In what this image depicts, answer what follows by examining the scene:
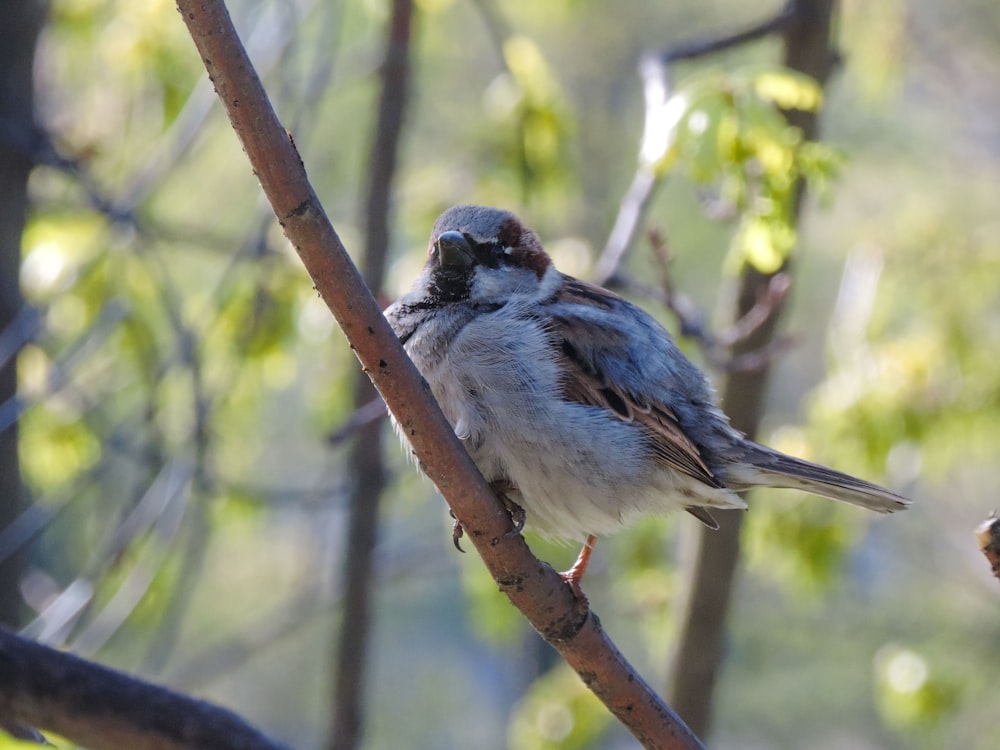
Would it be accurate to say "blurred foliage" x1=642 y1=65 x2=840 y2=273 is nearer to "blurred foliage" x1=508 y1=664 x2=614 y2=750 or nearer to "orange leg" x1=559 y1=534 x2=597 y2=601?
"orange leg" x1=559 y1=534 x2=597 y2=601

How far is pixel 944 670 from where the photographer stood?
161 inches

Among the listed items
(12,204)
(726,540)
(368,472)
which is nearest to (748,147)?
(726,540)

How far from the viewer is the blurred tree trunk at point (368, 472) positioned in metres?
3.71

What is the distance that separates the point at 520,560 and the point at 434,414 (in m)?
0.40

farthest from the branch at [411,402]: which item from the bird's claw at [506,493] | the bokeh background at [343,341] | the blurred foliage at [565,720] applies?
the blurred foliage at [565,720]

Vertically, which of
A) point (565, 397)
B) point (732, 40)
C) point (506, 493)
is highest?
point (732, 40)

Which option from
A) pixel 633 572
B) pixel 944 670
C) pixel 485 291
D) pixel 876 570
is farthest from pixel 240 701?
pixel 485 291

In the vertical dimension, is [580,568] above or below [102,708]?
above

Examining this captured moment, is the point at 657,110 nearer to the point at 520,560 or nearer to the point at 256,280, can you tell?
the point at 520,560

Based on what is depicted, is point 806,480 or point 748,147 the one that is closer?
point 806,480

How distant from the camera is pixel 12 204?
12.9ft

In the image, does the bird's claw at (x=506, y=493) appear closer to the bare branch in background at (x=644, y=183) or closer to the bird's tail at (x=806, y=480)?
the bird's tail at (x=806, y=480)

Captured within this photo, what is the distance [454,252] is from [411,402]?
3.19 ft

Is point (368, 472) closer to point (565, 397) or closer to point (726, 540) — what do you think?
point (726, 540)
